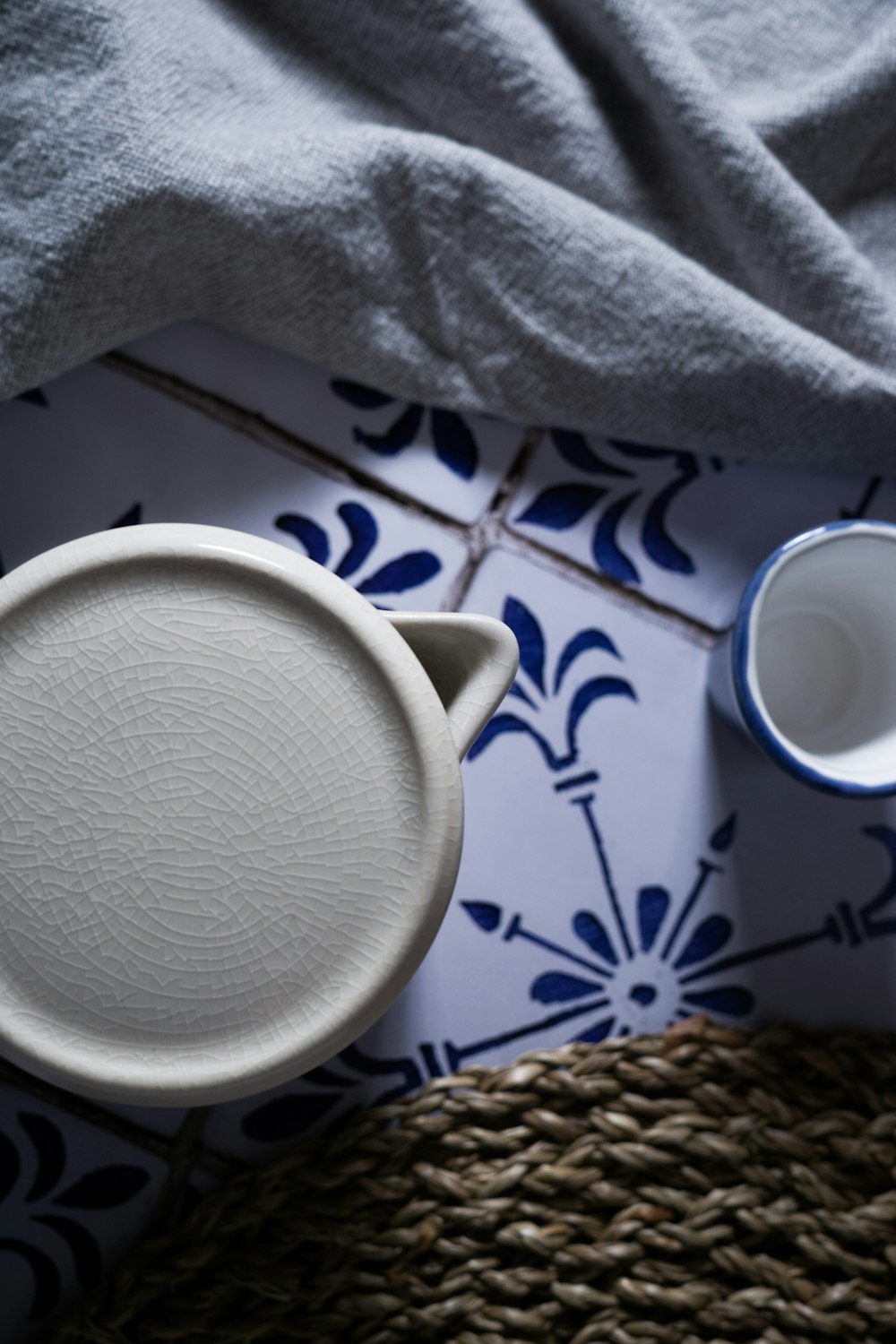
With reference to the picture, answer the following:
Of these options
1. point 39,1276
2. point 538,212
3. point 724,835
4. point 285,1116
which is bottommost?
point 39,1276

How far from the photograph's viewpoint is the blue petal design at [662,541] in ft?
1.86

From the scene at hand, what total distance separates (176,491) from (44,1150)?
330 mm

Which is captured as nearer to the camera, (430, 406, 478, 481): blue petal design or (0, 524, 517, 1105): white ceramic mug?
(0, 524, 517, 1105): white ceramic mug

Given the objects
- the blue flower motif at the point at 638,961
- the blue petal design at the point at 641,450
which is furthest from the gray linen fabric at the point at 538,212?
the blue flower motif at the point at 638,961

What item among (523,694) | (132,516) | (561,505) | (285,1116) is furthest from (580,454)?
(285,1116)

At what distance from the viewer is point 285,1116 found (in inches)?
20.7

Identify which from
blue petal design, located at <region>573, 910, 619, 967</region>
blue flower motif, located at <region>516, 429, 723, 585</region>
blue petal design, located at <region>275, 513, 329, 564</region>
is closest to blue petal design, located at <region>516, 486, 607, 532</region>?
blue flower motif, located at <region>516, 429, 723, 585</region>

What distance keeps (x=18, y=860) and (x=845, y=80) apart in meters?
0.53

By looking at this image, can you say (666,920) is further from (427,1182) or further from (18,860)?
(18,860)

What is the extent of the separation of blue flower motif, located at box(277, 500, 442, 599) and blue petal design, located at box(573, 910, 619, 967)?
7.6 inches

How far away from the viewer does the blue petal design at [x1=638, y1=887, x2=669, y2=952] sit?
554 millimetres

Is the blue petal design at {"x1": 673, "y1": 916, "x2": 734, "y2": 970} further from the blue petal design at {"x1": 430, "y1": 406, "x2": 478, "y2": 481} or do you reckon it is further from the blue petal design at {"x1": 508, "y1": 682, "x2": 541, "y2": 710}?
the blue petal design at {"x1": 430, "y1": 406, "x2": 478, "y2": 481}

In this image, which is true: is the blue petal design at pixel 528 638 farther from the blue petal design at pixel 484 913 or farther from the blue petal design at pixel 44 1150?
the blue petal design at pixel 44 1150

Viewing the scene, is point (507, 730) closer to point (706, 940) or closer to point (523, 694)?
point (523, 694)
